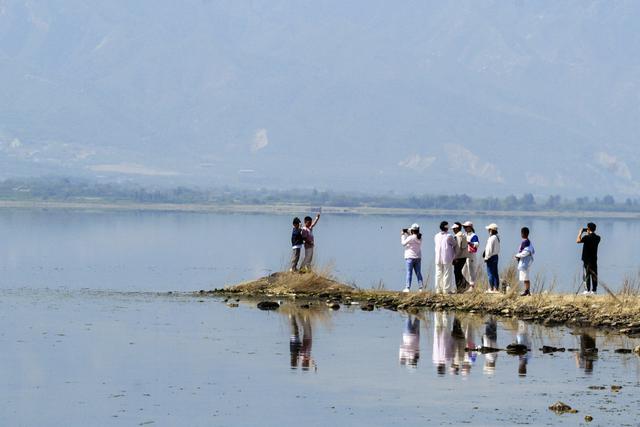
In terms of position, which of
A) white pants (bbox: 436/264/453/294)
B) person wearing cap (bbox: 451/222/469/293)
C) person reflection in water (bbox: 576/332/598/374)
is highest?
person wearing cap (bbox: 451/222/469/293)

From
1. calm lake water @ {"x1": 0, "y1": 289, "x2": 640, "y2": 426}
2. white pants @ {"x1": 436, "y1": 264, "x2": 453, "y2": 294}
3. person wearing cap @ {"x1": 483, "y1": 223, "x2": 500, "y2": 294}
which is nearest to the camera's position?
calm lake water @ {"x1": 0, "y1": 289, "x2": 640, "y2": 426}

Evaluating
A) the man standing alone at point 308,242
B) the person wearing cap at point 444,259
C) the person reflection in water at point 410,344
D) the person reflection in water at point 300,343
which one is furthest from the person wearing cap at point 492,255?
the man standing alone at point 308,242

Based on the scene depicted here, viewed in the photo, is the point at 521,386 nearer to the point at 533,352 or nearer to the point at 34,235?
the point at 533,352

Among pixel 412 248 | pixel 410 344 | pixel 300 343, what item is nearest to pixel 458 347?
pixel 410 344

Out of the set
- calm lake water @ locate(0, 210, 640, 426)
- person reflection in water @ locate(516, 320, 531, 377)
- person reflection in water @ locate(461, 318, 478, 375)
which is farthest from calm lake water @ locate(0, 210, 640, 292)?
calm lake water @ locate(0, 210, 640, 426)

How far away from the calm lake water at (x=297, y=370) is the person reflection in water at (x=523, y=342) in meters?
0.04

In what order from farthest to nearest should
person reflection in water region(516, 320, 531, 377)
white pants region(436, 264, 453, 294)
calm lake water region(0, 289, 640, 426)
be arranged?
1. white pants region(436, 264, 453, 294)
2. person reflection in water region(516, 320, 531, 377)
3. calm lake water region(0, 289, 640, 426)

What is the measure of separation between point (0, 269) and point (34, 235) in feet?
112

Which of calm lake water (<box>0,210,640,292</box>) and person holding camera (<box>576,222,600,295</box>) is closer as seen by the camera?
person holding camera (<box>576,222,600,295</box>)

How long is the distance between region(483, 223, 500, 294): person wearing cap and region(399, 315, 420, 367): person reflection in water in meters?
2.07

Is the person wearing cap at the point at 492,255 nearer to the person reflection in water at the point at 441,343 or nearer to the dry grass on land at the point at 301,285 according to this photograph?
the person reflection in water at the point at 441,343

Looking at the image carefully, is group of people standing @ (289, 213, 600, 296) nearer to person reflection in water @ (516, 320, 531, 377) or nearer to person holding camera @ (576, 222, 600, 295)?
person holding camera @ (576, 222, 600, 295)

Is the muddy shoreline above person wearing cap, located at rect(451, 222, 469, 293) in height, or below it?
below

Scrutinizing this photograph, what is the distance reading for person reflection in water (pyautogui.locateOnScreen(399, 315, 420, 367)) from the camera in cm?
2391
